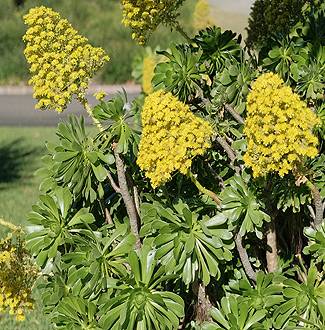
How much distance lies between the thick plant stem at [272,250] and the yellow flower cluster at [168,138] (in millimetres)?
475

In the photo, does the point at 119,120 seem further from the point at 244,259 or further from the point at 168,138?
the point at 244,259

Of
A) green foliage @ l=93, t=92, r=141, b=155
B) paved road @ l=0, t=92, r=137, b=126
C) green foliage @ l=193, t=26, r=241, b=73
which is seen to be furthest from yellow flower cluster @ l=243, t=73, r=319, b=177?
paved road @ l=0, t=92, r=137, b=126

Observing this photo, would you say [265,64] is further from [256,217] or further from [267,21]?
[256,217]

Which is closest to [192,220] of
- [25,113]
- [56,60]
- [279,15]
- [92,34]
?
[56,60]

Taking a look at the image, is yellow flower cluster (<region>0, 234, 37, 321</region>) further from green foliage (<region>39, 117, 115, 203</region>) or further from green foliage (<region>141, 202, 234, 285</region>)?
green foliage (<region>141, 202, 234, 285</region>)

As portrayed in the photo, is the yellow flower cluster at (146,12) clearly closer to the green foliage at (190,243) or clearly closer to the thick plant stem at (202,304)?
the green foliage at (190,243)

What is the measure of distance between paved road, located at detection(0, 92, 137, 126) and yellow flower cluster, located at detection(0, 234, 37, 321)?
1019cm

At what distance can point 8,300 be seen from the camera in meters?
2.54

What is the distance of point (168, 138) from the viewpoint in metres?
1.92

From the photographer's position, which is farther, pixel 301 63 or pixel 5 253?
pixel 5 253

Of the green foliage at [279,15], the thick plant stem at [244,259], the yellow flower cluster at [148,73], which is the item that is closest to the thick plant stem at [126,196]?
the thick plant stem at [244,259]

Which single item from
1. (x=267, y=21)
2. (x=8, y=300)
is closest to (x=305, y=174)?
(x=267, y=21)

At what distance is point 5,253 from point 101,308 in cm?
59

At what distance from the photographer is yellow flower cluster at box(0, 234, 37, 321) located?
2547 mm
